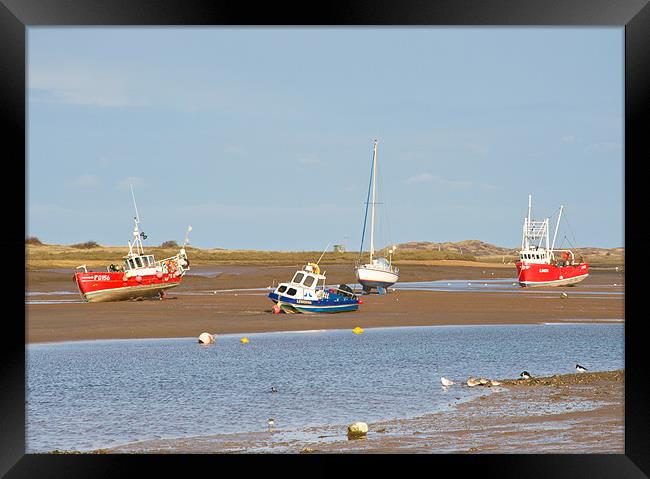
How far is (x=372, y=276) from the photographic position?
43.3 meters

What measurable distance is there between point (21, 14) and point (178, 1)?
151cm

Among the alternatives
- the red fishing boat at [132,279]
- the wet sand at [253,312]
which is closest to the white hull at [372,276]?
the wet sand at [253,312]

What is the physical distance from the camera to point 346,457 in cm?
764

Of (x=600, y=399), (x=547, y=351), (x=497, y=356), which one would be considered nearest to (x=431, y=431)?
(x=600, y=399)

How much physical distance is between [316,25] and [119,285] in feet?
95.7

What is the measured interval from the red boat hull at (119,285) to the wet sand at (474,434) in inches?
930

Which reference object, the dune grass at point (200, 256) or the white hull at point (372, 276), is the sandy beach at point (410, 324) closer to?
the white hull at point (372, 276)

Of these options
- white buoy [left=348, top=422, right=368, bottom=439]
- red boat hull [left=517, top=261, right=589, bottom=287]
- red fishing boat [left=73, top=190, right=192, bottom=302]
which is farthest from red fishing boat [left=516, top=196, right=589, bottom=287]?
white buoy [left=348, top=422, right=368, bottom=439]

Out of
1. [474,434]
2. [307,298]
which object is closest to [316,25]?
[474,434]

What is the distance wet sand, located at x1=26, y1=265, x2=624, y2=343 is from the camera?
26.2 m

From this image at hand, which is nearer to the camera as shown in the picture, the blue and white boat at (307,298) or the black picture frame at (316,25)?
the black picture frame at (316,25)

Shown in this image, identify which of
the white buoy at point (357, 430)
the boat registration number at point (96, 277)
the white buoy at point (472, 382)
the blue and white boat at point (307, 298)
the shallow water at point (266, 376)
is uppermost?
the boat registration number at point (96, 277)

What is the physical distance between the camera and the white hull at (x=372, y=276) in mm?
43188

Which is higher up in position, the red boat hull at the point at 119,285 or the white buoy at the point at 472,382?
the red boat hull at the point at 119,285
